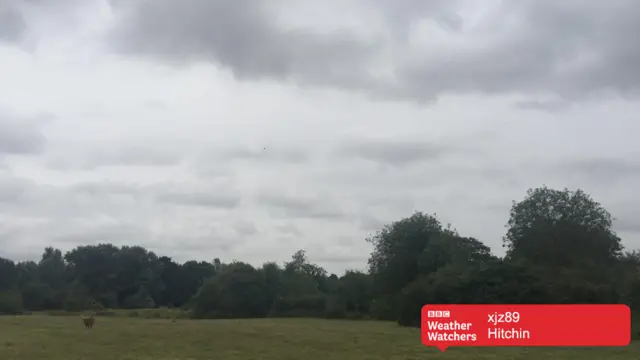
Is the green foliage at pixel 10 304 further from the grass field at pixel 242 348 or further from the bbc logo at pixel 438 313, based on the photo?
the bbc logo at pixel 438 313

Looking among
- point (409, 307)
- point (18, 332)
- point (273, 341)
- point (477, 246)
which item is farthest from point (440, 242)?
point (18, 332)

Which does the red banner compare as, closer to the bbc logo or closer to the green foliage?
the bbc logo

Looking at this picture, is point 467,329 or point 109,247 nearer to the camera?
point 467,329

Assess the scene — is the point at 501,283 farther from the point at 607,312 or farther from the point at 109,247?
the point at 109,247

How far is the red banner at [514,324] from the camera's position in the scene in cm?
2661

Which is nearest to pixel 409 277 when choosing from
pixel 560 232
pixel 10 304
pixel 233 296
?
pixel 560 232

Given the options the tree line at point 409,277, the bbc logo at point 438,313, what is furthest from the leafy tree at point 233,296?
the bbc logo at point 438,313

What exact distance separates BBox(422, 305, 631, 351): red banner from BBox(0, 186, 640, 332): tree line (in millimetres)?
27035

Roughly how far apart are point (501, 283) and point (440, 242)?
591 inches

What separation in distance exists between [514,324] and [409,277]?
4606 cm

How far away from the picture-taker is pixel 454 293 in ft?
194

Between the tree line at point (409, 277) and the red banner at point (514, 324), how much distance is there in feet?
88.7

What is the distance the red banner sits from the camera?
2661 cm

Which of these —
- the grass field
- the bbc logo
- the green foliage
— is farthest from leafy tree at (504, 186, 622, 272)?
the green foliage
